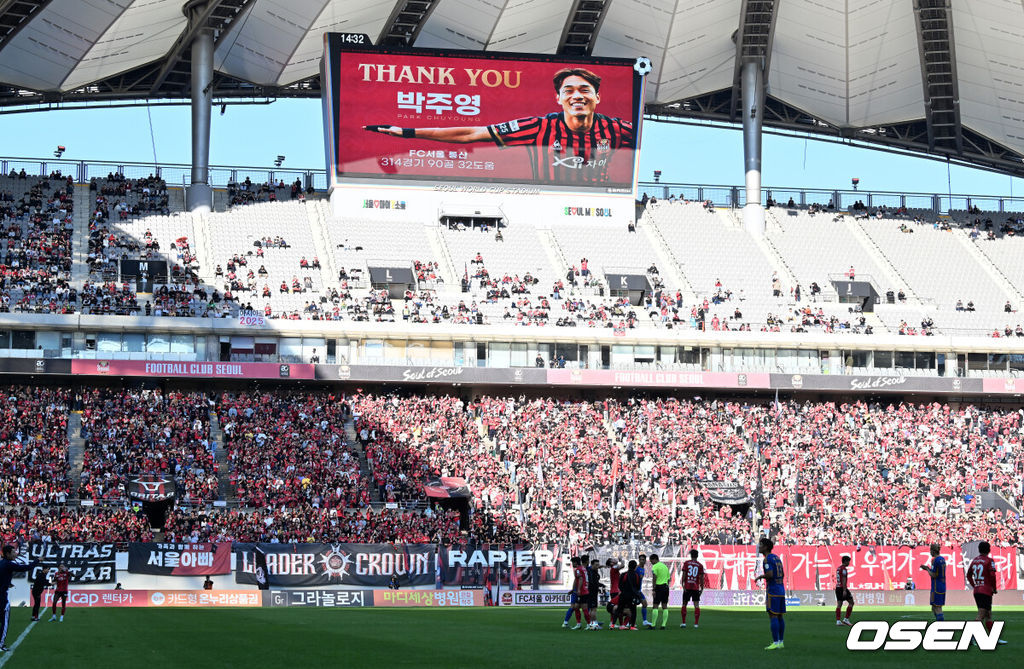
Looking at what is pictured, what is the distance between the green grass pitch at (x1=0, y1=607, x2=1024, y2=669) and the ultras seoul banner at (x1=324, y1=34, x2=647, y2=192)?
47155 mm

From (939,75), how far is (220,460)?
5018 centimetres

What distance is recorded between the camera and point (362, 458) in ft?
201

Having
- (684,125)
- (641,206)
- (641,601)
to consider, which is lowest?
A: (641,601)

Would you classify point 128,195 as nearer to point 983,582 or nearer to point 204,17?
point 204,17

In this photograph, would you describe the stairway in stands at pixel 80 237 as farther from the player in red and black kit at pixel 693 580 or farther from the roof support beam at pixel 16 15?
the player in red and black kit at pixel 693 580

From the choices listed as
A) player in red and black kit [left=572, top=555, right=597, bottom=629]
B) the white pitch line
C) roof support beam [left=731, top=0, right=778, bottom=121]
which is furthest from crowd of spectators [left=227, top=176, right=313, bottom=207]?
player in red and black kit [left=572, top=555, right=597, bottom=629]

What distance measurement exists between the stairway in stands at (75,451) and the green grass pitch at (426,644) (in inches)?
828

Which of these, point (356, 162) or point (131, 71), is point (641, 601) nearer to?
point (356, 162)

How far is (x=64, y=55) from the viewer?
240 feet

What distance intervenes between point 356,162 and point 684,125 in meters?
23.1

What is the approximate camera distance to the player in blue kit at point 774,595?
2248cm

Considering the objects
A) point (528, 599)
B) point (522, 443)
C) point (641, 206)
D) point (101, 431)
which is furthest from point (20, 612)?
point (641, 206)

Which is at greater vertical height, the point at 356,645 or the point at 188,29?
the point at 188,29

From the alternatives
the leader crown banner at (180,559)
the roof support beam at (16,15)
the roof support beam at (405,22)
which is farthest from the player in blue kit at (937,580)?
the roof support beam at (405,22)
